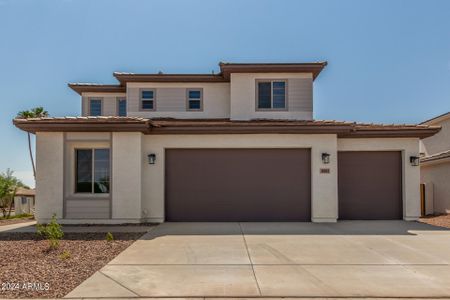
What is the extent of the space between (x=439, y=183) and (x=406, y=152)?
5.50m

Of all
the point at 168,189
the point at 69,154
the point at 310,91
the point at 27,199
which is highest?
the point at 310,91

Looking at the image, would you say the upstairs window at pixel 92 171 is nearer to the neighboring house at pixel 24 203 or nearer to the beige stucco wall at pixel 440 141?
the neighboring house at pixel 24 203

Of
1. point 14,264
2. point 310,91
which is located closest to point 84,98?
point 310,91

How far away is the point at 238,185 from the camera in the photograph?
1266cm

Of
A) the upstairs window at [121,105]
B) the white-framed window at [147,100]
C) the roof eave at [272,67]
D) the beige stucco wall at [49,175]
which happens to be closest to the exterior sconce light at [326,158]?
the roof eave at [272,67]

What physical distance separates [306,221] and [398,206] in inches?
148

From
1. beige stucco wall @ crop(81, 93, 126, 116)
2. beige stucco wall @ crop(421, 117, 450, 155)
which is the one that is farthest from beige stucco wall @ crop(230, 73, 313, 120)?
beige stucco wall @ crop(421, 117, 450, 155)

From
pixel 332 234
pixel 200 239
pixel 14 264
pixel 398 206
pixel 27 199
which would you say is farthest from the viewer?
pixel 27 199

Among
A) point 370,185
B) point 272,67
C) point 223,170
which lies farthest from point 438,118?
point 223,170

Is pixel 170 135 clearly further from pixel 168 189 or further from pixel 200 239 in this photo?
pixel 200 239

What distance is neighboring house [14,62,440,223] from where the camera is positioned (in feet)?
38.6

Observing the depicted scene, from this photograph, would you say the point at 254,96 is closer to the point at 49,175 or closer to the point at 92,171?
the point at 92,171

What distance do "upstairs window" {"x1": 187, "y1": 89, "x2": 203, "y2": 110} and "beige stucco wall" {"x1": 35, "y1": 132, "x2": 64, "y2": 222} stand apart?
6.15 meters

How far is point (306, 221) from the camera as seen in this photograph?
12445 mm
